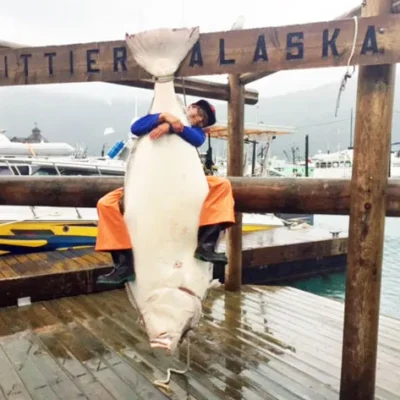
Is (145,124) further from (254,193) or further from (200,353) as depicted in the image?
(200,353)

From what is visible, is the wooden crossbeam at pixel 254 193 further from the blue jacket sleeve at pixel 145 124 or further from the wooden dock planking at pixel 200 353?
the wooden dock planking at pixel 200 353

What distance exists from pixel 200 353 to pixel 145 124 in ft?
7.64

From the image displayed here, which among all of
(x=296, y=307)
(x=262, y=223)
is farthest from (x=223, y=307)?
(x=262, y=223)

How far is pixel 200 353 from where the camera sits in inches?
150

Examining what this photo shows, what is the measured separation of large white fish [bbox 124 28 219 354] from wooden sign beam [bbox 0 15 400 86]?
0.79 ft

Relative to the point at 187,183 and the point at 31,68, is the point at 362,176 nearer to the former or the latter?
the point at 187,183

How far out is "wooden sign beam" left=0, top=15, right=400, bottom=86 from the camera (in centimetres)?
231

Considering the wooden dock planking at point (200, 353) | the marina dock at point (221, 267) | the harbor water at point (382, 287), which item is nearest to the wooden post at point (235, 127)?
the wooden dock planking at point (200, 353)

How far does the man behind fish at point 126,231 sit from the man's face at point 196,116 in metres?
0.19

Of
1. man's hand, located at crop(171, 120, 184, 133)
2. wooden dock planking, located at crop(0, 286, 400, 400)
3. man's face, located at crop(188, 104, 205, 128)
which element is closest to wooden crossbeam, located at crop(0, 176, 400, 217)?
man's face, located at crop(188, 104, 205, 128)

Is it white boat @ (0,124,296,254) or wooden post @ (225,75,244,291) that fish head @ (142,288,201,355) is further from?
white boat @ (0,124,296,254)

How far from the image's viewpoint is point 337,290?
1083 centimetres

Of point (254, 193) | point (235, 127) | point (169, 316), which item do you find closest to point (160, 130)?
point (169, 316)

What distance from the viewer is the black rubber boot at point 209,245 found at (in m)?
2.13
